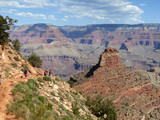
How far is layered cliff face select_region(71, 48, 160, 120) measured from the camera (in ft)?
198

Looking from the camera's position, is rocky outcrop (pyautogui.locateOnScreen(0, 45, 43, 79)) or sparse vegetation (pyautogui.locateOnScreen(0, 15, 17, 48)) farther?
sparse vegetation (pyautogui.locateOnScreen(0, 15, 17, 48))

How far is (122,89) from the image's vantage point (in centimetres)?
7081

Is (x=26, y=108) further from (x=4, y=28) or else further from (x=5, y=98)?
(x=4, y=28)

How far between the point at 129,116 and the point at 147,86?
78.8 feet

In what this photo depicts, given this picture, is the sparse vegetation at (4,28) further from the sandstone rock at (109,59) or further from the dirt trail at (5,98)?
the sandstone rock at (109,59)

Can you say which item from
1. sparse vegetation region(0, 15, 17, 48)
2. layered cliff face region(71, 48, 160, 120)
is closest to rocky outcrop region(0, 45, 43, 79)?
sparse vegetation region(0, 15, 17, 48)

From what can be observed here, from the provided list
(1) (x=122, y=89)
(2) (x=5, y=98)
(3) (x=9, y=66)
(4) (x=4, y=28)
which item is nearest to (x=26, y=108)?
(2) (x=5, y=98)

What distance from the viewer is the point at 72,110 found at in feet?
85.9

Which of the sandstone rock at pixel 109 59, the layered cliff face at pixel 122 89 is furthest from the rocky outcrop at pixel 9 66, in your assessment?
the sandstone rock at pixel 109 59

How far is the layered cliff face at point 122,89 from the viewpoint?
6028 centimetres

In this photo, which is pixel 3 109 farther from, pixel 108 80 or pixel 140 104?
pixel 108 80

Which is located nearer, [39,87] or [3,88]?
[3,88]

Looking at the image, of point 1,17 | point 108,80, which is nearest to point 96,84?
point 108,80

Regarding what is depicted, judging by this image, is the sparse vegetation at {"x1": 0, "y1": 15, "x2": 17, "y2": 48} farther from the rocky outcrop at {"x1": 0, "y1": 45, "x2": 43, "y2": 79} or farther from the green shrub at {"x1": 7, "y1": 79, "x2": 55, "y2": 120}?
the green shrub at {"x1": 7, "y1": 79, "x2": 55, "y2": 120}
